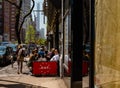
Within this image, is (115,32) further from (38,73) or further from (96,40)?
(38,73)

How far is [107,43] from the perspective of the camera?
212 inches

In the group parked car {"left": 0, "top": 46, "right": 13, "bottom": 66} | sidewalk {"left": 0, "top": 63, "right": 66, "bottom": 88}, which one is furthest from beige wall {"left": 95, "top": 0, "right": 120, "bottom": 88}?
parked car {"left": 0, "top": 46, "right": 13, "bottom": 66}

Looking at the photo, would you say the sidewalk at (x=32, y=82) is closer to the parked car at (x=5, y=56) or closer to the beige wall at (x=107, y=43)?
the beige wall at (x=107, y=43)

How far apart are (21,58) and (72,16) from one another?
12628 mm

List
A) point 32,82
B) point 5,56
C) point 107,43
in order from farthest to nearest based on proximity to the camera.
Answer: point 5,56 → point 32,82 → point 107,43

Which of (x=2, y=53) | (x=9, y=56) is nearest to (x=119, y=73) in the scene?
(x=2, y=53)

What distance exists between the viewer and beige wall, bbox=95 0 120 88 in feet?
16.1

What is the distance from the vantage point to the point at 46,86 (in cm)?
1741

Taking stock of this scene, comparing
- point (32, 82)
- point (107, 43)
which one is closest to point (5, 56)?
point (32, 82)

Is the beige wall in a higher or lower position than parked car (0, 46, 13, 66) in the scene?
higher

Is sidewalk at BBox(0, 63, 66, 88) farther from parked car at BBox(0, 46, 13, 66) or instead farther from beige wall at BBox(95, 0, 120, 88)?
parked car at BBox(0, 46, 13, 66)

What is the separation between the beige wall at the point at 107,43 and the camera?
16.1 feet

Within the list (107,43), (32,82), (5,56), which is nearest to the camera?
(107,43)

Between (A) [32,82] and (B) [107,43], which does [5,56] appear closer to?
(A) [32,82]
